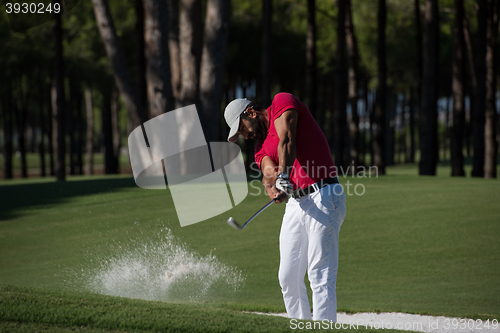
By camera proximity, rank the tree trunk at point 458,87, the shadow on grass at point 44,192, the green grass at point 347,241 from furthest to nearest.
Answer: the tree trunk at point 458,87 → the shadow on grass at point 44,192 → the green grass at point 347,241

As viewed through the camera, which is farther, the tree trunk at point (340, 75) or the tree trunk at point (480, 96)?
the tree trunk at point (340, 75)

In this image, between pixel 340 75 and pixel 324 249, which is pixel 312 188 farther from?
pixel 340 75

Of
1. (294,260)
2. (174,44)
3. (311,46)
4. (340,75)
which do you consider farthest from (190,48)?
(294,260)

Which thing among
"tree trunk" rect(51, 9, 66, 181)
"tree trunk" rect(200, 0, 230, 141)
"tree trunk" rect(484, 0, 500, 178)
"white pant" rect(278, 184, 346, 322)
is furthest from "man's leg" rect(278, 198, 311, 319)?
"tree trunk" rect(51, 9, 66, 181)

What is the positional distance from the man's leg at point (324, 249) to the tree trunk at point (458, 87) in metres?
15.2

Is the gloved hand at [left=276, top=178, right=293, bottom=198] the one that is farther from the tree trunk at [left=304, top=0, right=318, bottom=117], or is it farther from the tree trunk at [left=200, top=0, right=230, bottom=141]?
the tree trunk at [left=304, top=0, right=318, bottom=117]

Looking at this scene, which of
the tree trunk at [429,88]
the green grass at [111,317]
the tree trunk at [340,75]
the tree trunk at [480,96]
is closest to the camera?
the green grass at [111,317]

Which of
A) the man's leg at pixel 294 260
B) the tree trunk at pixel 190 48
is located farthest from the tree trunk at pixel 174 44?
the man's leg at pixel 294 260

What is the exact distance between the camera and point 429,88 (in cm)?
1494

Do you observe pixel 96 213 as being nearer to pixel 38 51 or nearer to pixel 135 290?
pixel 135 290

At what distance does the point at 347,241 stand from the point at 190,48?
353 inches

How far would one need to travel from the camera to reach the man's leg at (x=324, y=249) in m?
3.71

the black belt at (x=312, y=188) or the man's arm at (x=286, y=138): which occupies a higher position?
the man's arm at (x=286, y=138)

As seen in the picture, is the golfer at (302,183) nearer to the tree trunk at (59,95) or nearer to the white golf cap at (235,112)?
the white golf cap at (235,112)
